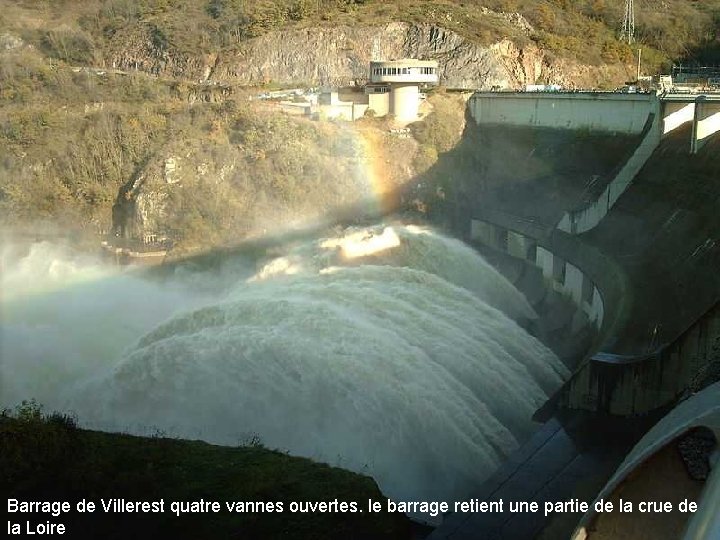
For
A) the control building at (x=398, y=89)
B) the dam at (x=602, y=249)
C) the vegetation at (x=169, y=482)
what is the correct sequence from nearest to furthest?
the vegetation at (x=169, y=482)
the dam at (x=602, y=249)
the control building at (x=398, y=89)

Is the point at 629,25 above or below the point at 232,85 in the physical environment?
above

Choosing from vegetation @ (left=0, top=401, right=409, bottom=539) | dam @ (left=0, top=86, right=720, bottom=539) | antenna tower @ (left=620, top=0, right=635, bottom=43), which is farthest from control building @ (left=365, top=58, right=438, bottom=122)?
vegetation @ (left=0, top=401, right=409, bottom=539)

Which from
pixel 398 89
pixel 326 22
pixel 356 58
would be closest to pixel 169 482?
pixel 398 89

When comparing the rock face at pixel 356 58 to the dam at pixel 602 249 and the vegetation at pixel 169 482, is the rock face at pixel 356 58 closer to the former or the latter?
the dam at pixel 602 249

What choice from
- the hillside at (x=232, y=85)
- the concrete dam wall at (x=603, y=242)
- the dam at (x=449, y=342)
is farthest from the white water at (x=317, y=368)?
the hillside at (x=232, y=85)

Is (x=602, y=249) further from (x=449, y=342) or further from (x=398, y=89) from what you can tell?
(x=398, y=89)

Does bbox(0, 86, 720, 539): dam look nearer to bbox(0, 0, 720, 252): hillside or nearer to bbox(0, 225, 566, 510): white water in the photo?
bbox(0, 225, 566, 510): white water

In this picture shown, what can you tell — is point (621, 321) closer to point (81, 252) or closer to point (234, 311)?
point (234, 311)
